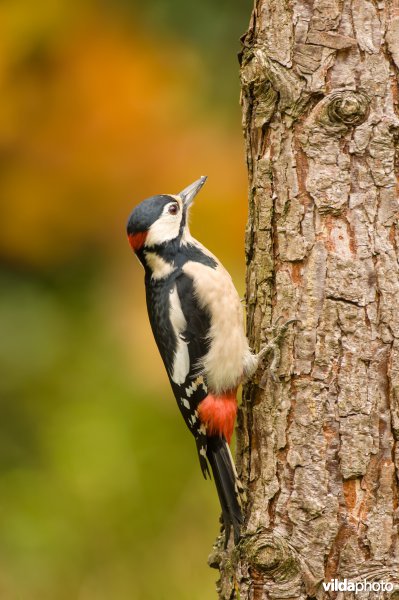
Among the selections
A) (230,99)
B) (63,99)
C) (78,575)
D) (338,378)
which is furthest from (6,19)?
(338,378)

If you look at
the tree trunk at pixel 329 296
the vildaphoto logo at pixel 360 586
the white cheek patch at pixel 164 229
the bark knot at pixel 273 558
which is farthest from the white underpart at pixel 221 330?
the vildaphoto logo at pixel 360 586

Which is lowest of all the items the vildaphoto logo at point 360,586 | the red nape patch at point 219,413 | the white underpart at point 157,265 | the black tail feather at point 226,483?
the vildaphoto logo at point 360,586

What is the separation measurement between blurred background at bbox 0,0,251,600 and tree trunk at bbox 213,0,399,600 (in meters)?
2.53

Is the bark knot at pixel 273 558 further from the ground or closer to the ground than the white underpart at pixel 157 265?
closer to the ground

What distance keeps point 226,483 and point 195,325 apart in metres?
0.70

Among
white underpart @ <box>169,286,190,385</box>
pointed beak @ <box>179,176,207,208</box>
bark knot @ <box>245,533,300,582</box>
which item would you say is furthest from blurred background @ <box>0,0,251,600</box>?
bark knot @ <box>245,533,300,582</box>

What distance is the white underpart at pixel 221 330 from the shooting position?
315 cm

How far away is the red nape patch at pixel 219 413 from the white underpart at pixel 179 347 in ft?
0.55

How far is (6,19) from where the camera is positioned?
17.7 feet

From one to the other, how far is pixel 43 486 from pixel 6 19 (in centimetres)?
310

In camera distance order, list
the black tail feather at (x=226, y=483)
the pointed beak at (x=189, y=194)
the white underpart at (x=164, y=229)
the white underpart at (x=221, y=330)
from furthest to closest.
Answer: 1. the pointed beak at (x=189, y=194)
2. the white underpart at (x=164, y=229)
3. the white underpart at (x=221, y=330)
4. the black tail feather at (x=226, y=483)

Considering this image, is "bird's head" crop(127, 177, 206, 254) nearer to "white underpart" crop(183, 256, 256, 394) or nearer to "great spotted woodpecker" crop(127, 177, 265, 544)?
"great spotted woodpecker" crop(127, 177, 265, 544)

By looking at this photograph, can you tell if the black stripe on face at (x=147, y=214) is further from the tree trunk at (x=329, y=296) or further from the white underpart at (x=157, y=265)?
the tree trunk at (x=329, y=296)

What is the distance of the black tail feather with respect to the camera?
2895mm
